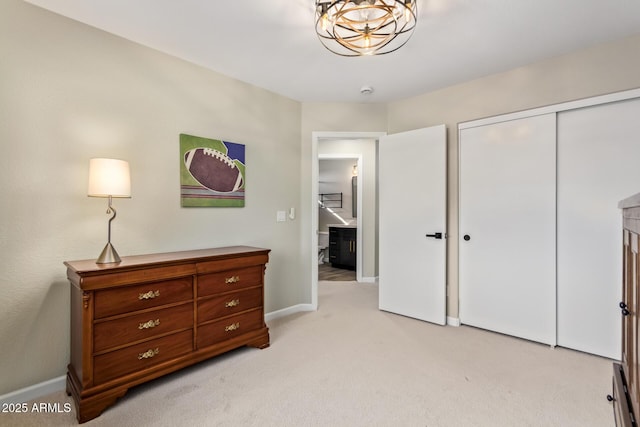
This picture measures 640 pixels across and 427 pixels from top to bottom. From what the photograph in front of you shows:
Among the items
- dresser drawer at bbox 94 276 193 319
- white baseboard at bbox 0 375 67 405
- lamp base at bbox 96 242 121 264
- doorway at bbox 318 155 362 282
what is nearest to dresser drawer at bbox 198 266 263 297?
dresser drawer at bbox 94 276 193 319

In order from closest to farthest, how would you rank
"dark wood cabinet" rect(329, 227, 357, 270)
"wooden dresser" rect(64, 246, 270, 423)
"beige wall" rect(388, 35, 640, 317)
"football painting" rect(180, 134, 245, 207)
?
"wooden dresser" rect(64, 246, 270, 423)
"beige wall" rect(388, 35, 640, 317)
"football painting" rect(180, 134, 245, 207)
"dark wood cabinet" rect(329, 227, 357, 270)

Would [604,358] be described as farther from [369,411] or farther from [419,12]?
[419,12]

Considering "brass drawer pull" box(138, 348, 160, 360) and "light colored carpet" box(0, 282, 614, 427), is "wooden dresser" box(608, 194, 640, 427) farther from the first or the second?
"brass drawer pull" box(138, 348, 160, 360)

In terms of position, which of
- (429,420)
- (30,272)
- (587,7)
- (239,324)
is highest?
(587,7)

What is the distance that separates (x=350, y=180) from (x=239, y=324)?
15.8 ft

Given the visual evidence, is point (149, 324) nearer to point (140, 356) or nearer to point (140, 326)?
point (140, 326)

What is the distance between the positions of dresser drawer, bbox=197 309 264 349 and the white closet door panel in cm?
254

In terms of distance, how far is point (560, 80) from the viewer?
277 centimetres

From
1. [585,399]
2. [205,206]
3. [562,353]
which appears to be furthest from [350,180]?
[585,399]

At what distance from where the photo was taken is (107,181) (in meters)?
2.03

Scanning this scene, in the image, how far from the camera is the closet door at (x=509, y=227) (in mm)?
2834

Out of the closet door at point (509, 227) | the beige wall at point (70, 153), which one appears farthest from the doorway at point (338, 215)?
the beige wall at point (70, 153)

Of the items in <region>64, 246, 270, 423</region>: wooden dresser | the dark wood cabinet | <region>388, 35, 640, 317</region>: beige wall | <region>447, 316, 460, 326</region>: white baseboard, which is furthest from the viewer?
the dark wood cabinet

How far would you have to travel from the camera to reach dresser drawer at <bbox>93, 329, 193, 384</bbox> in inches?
75.9
